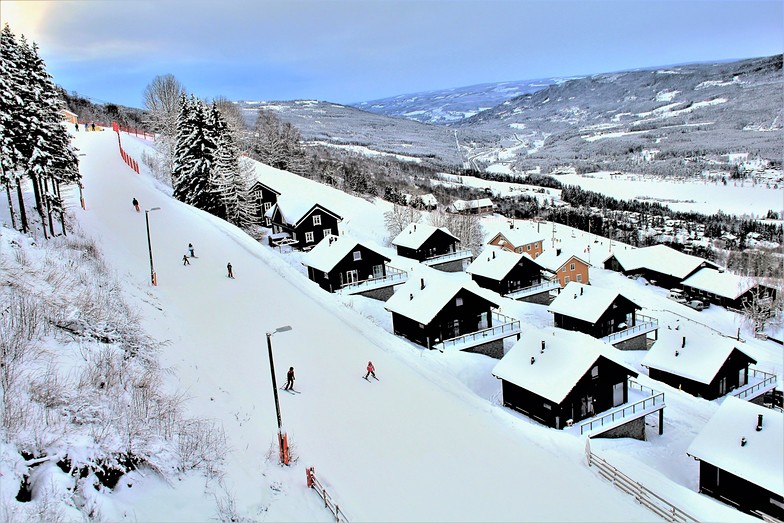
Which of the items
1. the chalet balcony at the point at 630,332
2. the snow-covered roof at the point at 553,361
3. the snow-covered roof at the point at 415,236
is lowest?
the chalet balcony at the point at 630,332

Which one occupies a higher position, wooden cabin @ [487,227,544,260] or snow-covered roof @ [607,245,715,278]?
wooden cabin @ [487,227,544,260]

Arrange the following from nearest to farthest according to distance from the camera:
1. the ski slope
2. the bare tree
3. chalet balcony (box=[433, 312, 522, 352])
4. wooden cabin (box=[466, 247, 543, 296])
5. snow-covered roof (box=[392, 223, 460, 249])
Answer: the ski slope
chalet balcony (box=[433, 312, 522, 352])
wooden cabin (box=[466, 247, 543, 296])
snow-covered roof (box=[392, 223, 460, 249])
the bare tree

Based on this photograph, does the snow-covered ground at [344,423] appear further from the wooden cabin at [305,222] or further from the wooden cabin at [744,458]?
the wooden cabin at [305,222]

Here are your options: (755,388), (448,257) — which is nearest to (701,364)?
(755,388)

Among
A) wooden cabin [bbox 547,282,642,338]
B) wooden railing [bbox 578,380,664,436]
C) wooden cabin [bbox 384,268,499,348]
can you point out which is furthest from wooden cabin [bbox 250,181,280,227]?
wooden railing [bbox 578,380,664,436]

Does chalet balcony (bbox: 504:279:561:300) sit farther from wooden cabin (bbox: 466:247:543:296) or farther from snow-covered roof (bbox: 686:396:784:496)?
snow-covered roof (bbox: 686:396:784:496)

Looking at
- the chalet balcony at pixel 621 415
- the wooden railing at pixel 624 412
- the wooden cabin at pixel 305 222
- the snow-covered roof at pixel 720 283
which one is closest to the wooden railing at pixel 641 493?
the chalet balcony at pixel 621 415
